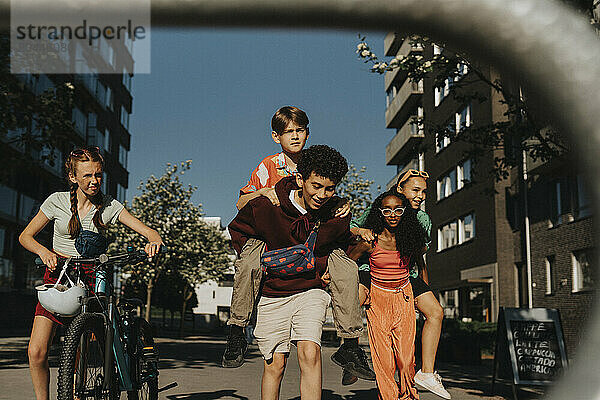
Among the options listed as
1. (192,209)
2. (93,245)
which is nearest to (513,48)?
(93,245)

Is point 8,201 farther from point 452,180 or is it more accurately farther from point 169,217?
point 452,180

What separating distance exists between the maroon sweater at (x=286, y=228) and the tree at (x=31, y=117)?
1066cm

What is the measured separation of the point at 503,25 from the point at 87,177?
15.9 ft

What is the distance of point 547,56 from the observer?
1.27 feet

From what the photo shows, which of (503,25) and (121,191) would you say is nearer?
(503,25)

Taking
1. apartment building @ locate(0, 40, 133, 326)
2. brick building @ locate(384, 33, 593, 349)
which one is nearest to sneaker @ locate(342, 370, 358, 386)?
brick building @ locate(384, 33, 593, 349)

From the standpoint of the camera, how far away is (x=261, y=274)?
439 centimetres

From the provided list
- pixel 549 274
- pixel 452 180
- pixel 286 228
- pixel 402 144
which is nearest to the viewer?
pixel 286 228

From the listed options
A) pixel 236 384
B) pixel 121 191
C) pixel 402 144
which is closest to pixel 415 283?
pixel 236 384

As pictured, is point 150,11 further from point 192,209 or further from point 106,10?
point 192,209

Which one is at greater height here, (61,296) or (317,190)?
(317,190)

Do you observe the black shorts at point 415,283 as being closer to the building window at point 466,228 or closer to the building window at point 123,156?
the building window at point 466,228

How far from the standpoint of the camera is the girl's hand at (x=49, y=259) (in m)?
4.45

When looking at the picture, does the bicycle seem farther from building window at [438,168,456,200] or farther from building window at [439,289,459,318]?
building window at [439,289,459,318]
